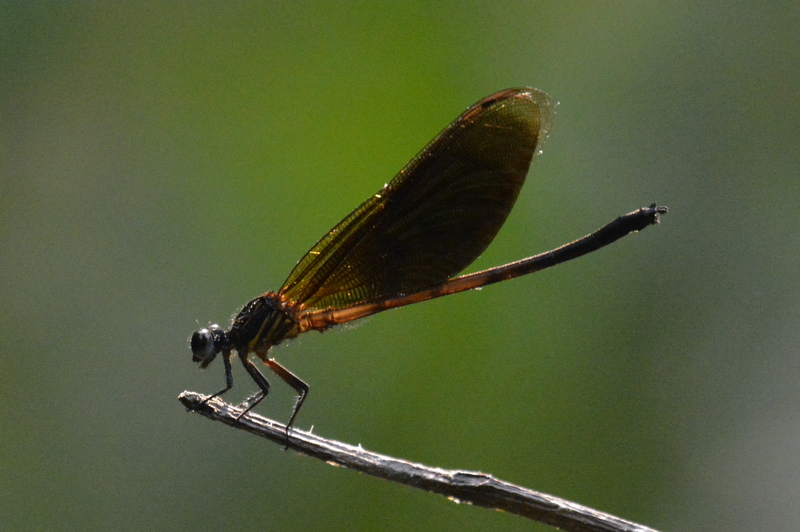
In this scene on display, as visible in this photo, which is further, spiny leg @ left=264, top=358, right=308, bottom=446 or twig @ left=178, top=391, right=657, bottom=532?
spiny leg @ left=264, top=358, right=308, bottom=446

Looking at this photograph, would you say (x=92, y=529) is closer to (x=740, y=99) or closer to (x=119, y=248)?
(x=119, y=248)

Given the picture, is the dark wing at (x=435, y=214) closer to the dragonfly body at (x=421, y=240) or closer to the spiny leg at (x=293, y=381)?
the dragonfly body at (x=421, y=240)

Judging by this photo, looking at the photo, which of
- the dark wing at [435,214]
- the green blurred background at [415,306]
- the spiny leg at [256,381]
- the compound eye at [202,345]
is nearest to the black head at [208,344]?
the compound eye at [202,345]

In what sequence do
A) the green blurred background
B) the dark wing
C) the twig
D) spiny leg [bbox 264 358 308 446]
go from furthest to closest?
the green blurred background, spiny leg [bbox 264 358 308 446], the dark wing, the twig

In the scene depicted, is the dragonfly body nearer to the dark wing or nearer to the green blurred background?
the dark wing

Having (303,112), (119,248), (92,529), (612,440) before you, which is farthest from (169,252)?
(612,440)

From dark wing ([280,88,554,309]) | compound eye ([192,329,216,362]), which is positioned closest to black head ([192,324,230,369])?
compound eye ([192,329,216,362])
